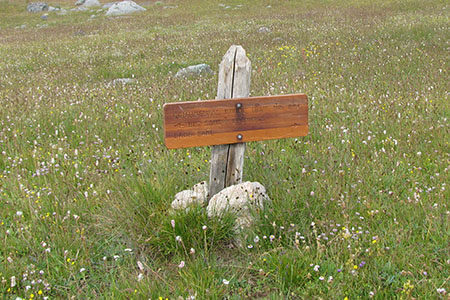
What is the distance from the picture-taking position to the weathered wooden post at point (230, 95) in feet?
13.3

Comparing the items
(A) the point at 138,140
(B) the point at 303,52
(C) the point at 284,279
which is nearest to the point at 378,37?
(B) the point at 303,52

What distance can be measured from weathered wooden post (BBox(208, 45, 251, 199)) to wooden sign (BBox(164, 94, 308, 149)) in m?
0.10

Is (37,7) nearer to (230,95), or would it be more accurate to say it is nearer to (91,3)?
(91,3)

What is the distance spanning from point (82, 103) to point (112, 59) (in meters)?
6.95

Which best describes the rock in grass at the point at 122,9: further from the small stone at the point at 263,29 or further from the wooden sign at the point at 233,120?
the wooden sign at the point at 233,120

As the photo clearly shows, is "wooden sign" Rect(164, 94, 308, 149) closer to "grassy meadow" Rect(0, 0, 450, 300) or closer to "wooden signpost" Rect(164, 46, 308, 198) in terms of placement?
"wooden signpost" Rect(164, 46, 308, 198)

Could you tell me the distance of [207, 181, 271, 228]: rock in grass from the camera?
12.8 ft

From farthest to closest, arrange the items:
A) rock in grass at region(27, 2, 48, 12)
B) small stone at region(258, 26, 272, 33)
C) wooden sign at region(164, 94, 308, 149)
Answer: rock in grass at region(27, 2, 48, 12), small stone at region(258, 26, 272, 33), wooden sign at region(164, 94, 308, 149)

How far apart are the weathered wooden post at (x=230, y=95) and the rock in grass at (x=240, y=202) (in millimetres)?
217

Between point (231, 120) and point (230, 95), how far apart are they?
30 centimetres

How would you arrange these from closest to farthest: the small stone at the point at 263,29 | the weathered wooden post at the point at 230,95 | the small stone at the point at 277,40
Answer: the weathered wooden post at the point at 230,95 < the small stone at the point at 277,40 < the small stone at the point at 263,29

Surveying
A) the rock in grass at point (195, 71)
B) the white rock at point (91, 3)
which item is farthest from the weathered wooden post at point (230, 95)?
the white rock at point (91, 3)

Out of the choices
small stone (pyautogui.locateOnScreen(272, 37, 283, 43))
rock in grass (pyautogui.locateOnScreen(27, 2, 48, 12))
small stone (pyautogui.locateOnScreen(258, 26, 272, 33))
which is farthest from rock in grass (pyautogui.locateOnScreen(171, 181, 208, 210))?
rock in grass (pyautogui.locateOnScreen(27, 2, 48, 12))

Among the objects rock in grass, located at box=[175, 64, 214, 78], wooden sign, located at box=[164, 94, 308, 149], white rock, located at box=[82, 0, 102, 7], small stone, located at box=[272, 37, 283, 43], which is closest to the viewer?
wooden sign, located at box=[164, 94, 308, 149]
